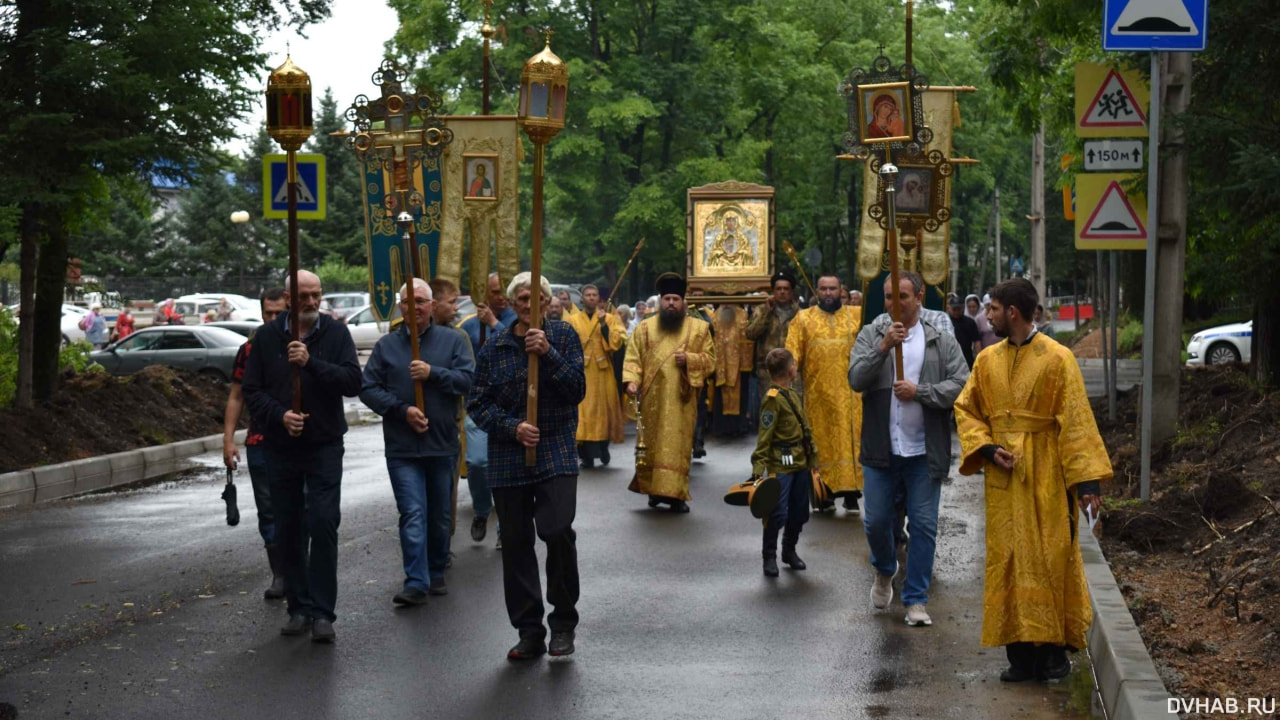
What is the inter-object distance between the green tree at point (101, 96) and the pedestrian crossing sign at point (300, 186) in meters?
0.75

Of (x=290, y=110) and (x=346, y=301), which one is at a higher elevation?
(x=290, y=110)

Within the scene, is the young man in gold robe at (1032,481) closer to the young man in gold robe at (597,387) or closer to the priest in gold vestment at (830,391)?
the priest in gold vestment at (830,391)

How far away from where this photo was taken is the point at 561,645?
8.17 m

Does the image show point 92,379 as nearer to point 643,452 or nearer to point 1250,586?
point 643,452

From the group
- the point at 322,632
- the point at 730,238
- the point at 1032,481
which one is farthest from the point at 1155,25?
the point at 730,238

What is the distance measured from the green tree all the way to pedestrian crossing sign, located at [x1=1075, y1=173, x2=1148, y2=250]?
26.9 feet

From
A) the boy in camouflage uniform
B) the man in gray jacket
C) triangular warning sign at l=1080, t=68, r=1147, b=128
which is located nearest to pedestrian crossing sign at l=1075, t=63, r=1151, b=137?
triangular warning sign at l=1080, t=68, r=1147, b=128

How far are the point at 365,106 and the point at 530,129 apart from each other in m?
4.88

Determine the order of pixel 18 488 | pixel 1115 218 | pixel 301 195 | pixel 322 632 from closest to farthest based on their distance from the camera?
pixel 322 632 → pixel 1115 218 → pixel 18 488 → pixel 301 195

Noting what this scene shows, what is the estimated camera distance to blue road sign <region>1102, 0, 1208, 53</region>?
10289mm

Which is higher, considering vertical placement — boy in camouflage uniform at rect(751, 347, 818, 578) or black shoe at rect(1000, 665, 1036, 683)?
boy in camouflage uniform at rect(751, 347, 818, 578)

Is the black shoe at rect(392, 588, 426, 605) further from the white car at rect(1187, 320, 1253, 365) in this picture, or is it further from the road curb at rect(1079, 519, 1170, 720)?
the white car at rect(1187, 320, 1253, 365)

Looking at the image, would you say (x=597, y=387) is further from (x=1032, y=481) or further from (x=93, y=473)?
(x=1032, y=481)

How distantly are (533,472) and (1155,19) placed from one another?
4.98 meters
